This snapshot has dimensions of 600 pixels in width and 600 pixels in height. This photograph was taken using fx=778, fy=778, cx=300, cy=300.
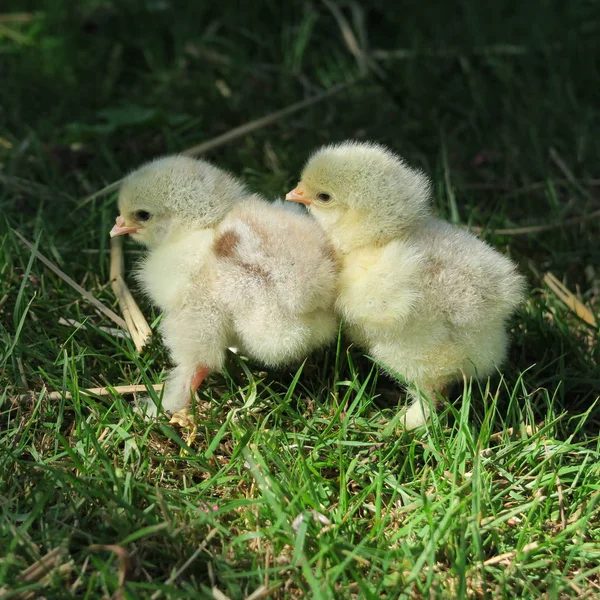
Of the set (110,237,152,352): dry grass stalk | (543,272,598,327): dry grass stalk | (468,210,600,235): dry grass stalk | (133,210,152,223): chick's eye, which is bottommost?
(543,272,598,327): dry grass stalk

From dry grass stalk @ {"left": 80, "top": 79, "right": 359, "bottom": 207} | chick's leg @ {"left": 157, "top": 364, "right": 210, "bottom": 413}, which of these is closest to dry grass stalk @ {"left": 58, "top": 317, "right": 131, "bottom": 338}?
chick's leg @ {"left": 157, "top": 364, "right": 210, "bottom": 413}

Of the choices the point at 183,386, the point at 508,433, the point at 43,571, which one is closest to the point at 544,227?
the point at 508,433

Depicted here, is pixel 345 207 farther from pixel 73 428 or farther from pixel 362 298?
pixel 73 428

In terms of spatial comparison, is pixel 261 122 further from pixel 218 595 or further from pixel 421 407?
Answer: pixel 218 595

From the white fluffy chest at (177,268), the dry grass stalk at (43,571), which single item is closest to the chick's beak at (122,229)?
the white fluffy chest at (177,268)

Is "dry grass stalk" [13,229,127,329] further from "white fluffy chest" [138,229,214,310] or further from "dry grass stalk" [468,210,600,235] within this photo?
"dry grass stalk" [468,210,600,235]

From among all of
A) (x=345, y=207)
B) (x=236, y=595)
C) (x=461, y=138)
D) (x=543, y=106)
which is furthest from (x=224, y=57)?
(x=236, y=595)
